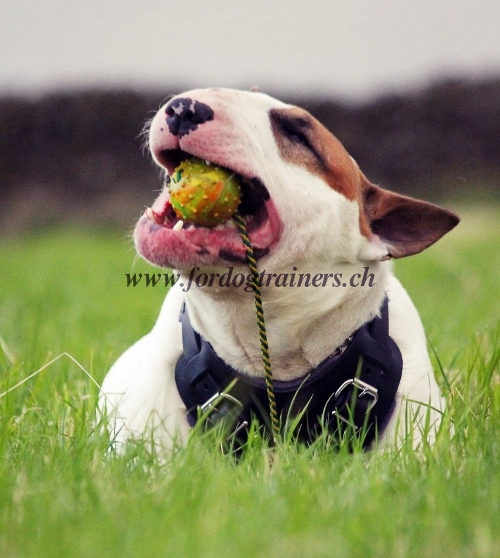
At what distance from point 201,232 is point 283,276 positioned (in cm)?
32

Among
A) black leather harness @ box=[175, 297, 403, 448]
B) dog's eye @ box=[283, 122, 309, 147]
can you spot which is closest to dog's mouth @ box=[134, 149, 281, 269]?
dog's eye @ box=[283, 122, 309, 147]

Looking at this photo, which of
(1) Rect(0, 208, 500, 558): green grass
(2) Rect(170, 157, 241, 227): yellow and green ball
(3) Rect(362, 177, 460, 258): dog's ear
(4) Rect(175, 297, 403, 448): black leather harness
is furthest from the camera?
(3) Rect(362, 177, 460, 258): dog's ear

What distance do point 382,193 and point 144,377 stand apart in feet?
3.37

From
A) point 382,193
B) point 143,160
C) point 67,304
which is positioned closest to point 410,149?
point 143,160

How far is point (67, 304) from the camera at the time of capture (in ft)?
21.8

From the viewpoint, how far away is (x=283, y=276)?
8.79 ft

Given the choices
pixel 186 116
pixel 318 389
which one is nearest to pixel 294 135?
pixel 186 116

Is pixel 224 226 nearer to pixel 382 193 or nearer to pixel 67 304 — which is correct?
pixel 382 193

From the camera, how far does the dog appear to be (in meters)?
2.54

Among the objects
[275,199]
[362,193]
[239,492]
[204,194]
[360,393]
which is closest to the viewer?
[239,492]

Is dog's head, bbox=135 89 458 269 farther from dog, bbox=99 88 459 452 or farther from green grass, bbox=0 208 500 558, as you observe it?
green grass, bbox=0 208 500 558

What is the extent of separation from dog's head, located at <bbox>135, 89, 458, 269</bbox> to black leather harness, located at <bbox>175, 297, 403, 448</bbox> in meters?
0.32

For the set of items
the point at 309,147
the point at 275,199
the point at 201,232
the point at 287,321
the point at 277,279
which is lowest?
the point at 287,321

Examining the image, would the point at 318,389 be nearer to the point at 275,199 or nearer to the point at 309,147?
the point at 275,199
